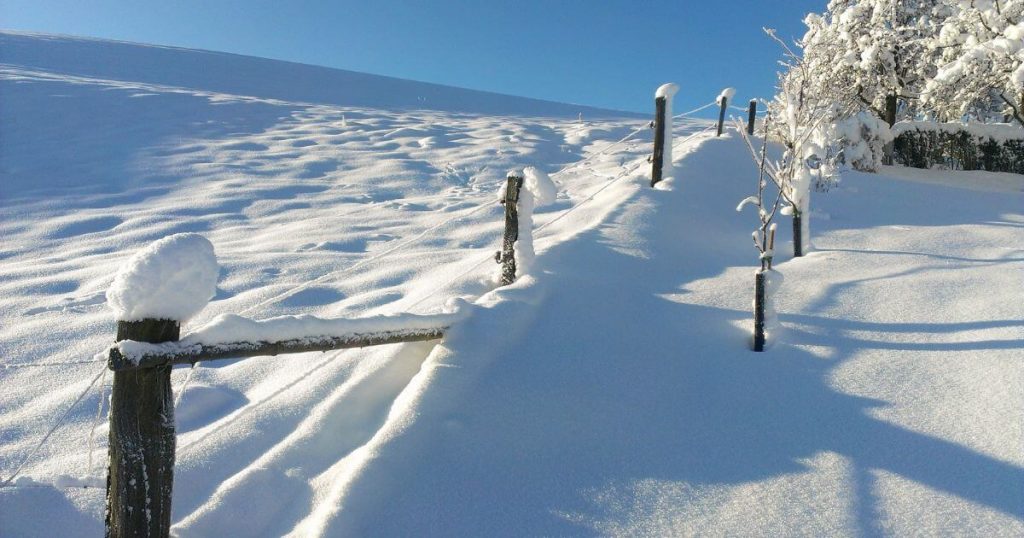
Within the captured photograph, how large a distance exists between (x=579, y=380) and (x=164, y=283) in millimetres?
2280

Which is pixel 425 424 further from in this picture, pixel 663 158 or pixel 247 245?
pixel 663 158

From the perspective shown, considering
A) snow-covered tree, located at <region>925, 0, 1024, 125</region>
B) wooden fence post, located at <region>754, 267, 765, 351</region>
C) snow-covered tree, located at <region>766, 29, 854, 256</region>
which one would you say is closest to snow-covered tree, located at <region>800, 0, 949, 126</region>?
snow-covered tree, located at <region>925, 0, 1024, 125</region>

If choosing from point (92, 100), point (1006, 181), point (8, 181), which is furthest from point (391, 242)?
point (92, 100)

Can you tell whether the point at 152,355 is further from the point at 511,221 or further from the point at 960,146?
the point at 960,146

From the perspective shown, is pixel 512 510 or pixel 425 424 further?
pixel 425 424

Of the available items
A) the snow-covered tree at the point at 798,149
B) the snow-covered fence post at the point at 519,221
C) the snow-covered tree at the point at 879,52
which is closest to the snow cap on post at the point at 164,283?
the snow-covered fence post at the point at 519,221

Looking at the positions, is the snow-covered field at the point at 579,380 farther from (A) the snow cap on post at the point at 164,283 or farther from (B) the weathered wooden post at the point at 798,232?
(A) the snow cap on post at the point at 164,283

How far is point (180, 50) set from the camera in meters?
31.0

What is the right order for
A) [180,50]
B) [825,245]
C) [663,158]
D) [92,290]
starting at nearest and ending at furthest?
[92,290], [825,245], [663,158], [180,50]

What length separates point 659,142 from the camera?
885 centimetres

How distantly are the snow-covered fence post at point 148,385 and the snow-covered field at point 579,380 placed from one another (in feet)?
1.50

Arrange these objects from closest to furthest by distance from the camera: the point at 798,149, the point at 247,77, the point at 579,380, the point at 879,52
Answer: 1. the point at 579,380
2. the point at 798,149
3. the point at 879,52
4. the point at 247,77

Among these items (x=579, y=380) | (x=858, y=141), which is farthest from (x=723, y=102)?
(x=579, y=380)

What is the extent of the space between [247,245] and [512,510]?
6.16 m
